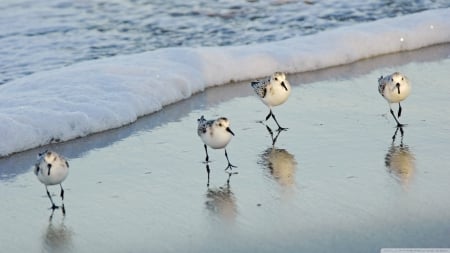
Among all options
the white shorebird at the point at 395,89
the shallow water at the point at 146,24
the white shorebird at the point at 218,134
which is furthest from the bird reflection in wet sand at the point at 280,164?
the shallow water at the point at 146,24

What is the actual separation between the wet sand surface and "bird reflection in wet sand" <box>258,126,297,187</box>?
0.05 feet

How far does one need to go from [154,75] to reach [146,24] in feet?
12.9

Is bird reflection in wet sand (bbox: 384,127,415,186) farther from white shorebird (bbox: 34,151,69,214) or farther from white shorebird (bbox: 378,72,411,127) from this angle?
white shorebird (bbox: 34,151,69,214)

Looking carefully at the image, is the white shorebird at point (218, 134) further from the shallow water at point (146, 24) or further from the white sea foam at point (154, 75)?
the shallow water at point (146, 24)

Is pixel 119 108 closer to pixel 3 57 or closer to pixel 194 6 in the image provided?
pixel 3 57

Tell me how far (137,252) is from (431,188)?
219 centimetres

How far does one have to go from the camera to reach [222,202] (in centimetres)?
702

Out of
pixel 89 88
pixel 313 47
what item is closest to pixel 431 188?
pixel 89 88

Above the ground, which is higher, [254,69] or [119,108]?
[254,69]

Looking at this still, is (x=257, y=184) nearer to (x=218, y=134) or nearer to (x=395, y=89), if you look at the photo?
(x=218, y=134)

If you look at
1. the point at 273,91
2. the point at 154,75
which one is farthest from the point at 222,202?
the point at 154,75

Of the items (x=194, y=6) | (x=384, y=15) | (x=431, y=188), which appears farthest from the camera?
(x=194, y=6)

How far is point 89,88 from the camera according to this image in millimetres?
10273

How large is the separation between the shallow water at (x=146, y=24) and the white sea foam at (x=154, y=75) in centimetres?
93
